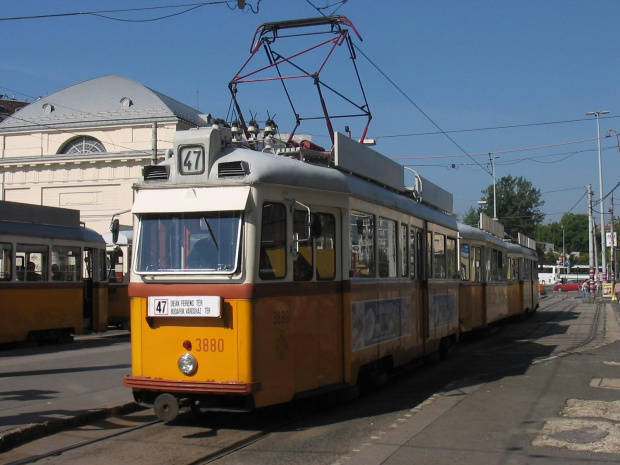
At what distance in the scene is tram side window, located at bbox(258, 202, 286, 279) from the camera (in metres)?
7.93

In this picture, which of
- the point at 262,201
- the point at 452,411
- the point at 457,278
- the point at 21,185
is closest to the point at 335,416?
the point at 452,411

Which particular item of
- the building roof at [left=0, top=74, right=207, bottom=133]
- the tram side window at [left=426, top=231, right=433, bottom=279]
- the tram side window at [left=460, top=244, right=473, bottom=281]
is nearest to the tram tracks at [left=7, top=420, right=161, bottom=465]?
the tram side window at [left=426, top=231, right=433, bottom=279]

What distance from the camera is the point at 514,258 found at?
27.2 meters

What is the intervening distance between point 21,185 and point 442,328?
40.7m

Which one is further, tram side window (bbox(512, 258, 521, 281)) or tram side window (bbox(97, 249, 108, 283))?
tram side window (bbox(512, 258, 521, 281))

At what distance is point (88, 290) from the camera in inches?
794

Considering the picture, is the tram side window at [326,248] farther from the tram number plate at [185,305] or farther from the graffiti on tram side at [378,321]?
the tram number plate at [185,305]

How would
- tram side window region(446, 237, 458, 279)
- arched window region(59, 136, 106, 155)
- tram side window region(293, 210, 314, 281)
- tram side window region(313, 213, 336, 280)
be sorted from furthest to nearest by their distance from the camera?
arched window region(59, 136, 106, 155) < tram side window region(446, 237, 458, 279) < tram side window region(313, 213, 336, 280) < tram side window region(293, 210, 314, 281)

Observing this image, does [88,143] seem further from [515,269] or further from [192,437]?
[192,437]

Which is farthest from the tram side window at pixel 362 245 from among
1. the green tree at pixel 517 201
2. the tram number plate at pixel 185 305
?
the green tree at pixel 517 201

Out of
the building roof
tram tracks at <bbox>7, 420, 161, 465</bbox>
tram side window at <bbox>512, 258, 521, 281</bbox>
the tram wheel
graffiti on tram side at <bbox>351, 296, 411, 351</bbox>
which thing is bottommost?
tram tracks at <bbox>7, 420, 161, 465</bbox>

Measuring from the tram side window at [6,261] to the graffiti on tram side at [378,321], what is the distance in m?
9.25

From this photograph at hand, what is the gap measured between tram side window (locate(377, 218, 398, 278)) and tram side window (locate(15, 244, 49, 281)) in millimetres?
9462

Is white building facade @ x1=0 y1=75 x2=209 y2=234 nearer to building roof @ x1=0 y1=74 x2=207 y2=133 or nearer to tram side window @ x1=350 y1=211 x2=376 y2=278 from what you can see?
building roof @ x1=0 y1=74 x2=207 y2=133
